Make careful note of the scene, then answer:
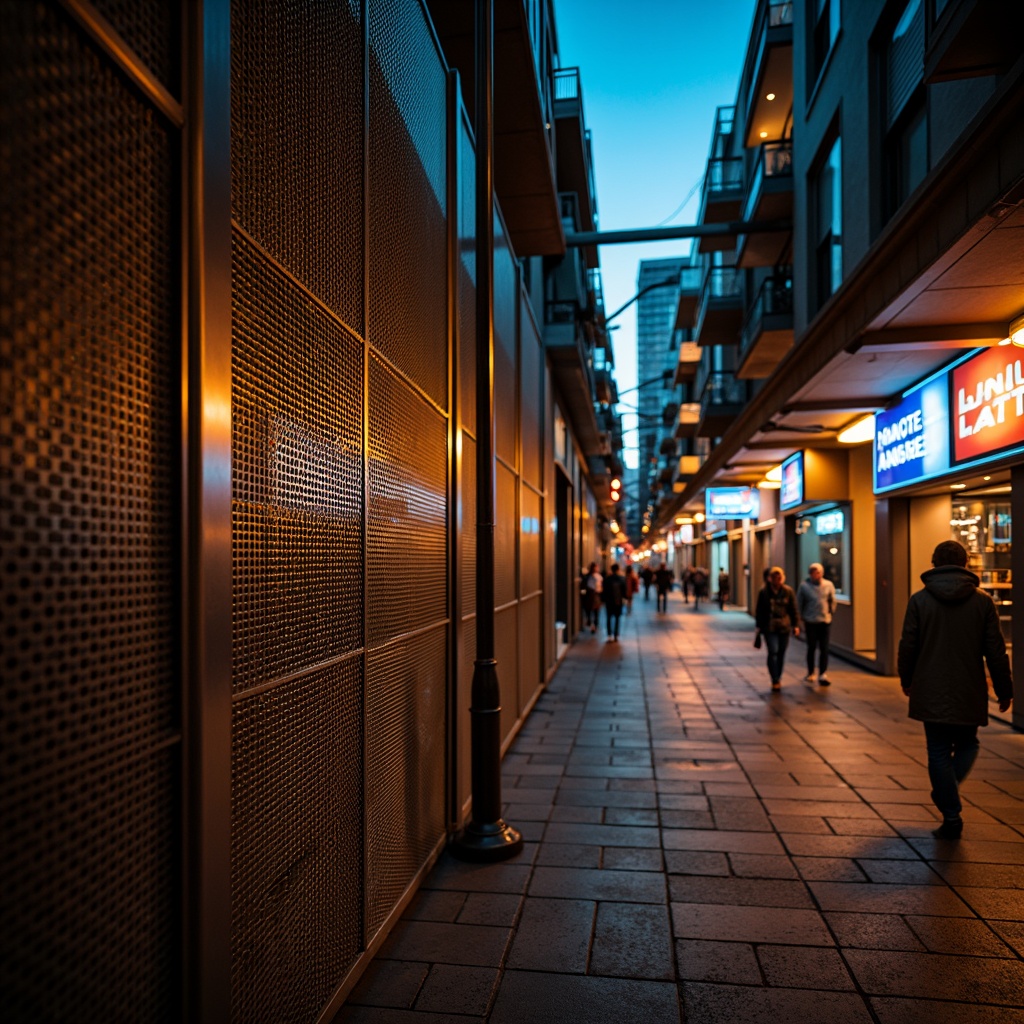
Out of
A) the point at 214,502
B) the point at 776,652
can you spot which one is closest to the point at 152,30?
the point at 214,502

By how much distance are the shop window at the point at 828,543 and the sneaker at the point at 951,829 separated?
1038cm

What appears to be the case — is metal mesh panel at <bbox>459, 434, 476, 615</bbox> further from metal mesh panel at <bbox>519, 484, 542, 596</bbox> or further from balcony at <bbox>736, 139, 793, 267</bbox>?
balcony at <bbox>736, 139, 793, 267</bbox>

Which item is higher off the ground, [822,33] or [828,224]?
[822,33]

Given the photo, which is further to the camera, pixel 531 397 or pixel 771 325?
pixel 771 325

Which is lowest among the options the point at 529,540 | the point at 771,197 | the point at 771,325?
the point at 529,540

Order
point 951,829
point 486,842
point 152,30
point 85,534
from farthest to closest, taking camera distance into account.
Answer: point 951,829 → point 486,842 → point 152,30 → point 85,534

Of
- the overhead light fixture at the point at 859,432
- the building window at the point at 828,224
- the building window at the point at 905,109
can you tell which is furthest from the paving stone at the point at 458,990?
the building window at the point at 828,224

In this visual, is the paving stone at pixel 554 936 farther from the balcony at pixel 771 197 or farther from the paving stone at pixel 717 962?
the balcony at pixel 771 197

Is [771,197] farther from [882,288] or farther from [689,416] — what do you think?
[689,416]

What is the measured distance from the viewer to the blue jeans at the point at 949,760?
5.31 meters

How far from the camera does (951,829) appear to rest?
5.30m

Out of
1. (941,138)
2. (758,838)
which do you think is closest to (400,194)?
(758,838)

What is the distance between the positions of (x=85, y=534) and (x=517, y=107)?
756cm

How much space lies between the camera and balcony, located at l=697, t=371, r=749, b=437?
2233 cm
